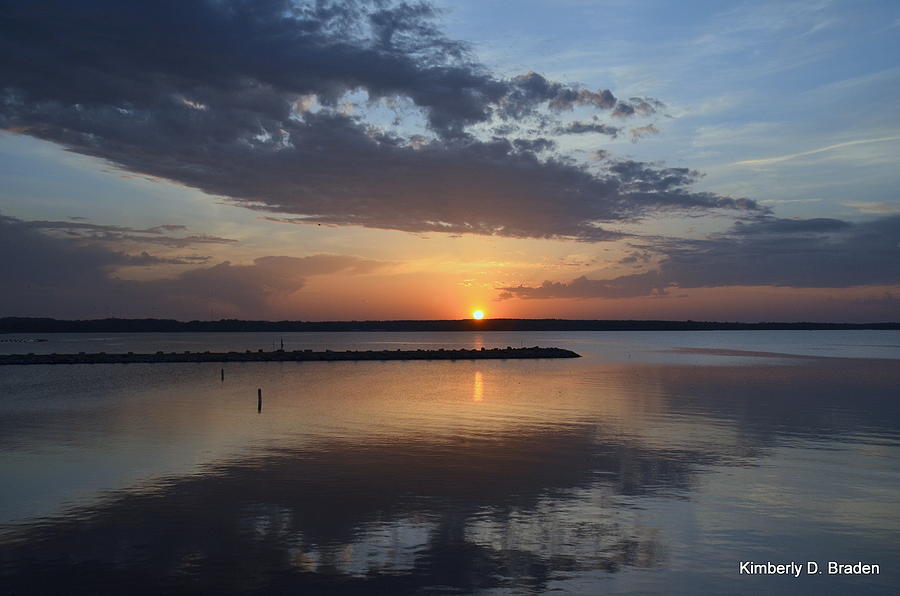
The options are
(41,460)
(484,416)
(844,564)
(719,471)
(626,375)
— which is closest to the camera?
(844,564)

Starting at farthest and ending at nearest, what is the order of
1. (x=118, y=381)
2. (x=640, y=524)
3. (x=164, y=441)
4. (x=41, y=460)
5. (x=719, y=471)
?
1. (x=118, y=381)
2. (x=164, y=441)
3. (x=41, y=460)
4. (x=719, y=471)
5. (x=640, y=524)

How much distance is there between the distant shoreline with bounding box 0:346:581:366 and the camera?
87206 millimetres

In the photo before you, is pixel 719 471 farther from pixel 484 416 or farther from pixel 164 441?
pixel 164 441

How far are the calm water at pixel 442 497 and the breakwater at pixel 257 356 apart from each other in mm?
48205

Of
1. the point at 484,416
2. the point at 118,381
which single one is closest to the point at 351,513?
the point at 484,416

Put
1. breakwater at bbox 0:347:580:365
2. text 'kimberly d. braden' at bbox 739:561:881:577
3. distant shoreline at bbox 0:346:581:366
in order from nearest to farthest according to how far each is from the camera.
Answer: text 'kimberly d. braden' at bbox 739:561:881:577 → distant shoreline at bbox 0:346:581:366 → breakwater at bbox 0:347:580:365

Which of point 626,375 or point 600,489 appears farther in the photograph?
point 626,375

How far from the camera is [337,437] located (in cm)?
3092

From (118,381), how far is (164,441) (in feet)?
121

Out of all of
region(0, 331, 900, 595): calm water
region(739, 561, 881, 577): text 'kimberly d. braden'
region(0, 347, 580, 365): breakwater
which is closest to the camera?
region(0, 331, 900, 595): calm water

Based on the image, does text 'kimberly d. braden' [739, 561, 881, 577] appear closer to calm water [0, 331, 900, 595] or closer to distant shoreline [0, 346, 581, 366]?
calm water [0, 331, 900, 595]

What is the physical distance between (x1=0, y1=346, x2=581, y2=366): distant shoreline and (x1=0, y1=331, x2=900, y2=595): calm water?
48140 mm

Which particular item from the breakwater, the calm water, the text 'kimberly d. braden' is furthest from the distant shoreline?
the text 'kimberly d. braden'

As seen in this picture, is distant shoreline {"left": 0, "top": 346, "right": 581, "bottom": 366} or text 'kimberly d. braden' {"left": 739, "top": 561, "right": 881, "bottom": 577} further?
distant shoreline {"left": 0, "top": 346, "right": 581, "bottom": 366}
